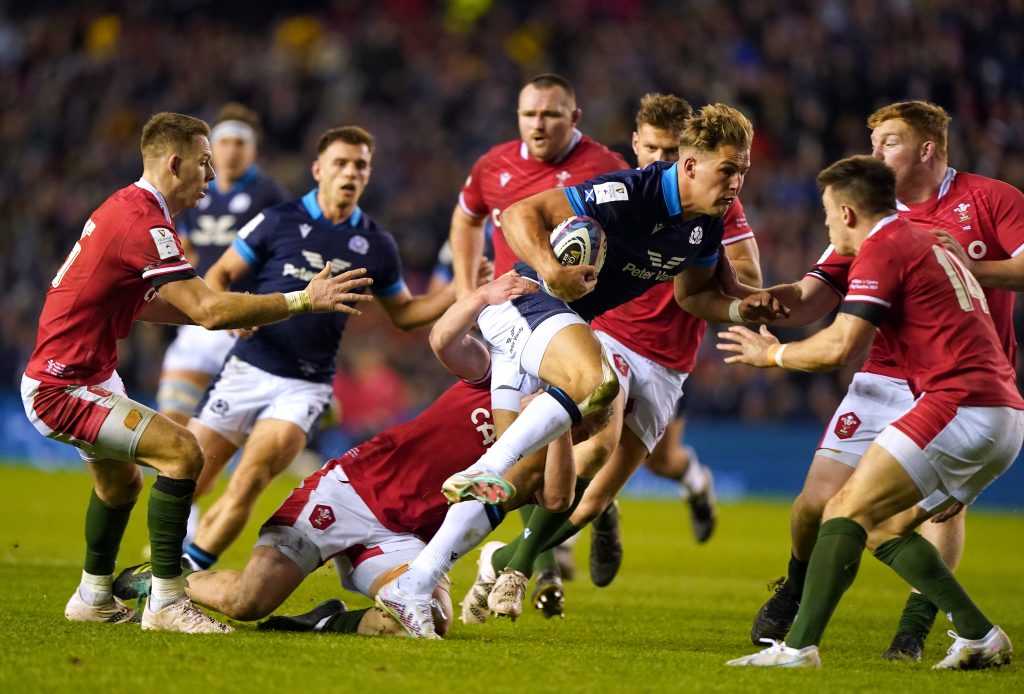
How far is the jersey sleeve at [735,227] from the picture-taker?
791 centimetres

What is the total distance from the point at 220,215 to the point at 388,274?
2.30 meters

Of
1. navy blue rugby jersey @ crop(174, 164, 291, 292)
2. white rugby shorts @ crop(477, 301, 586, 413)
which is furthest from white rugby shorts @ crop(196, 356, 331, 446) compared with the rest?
white rugby shorts @ crop(477, 301, 586, 413)

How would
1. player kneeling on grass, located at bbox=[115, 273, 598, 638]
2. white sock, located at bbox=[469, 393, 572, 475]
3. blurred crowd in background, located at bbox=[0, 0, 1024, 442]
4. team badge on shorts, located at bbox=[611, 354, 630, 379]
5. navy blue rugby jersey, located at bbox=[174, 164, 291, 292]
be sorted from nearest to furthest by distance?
white sock, located at bbox=[469, 393, 572, 475]
player kneeling on grass, located at bbox=[115, 273, 598, 638]
team badge on shorts, located at bbox=[611, 354, 630, 379]
navy blue rugby jersey, located at bbox=[174, 164, 291, 292]
blurred crowd in background, located at bbox=[0, 0, 1024, 442]

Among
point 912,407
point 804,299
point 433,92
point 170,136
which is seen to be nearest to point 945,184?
point 804,299

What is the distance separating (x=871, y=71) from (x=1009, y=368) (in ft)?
48.5

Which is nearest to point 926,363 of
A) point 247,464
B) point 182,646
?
point 182,646

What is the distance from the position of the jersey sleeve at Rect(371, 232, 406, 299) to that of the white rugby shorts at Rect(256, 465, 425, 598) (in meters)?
2.52

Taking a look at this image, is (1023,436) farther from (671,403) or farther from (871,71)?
(871,71)

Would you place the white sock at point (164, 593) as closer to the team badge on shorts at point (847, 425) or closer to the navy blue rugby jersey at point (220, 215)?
the team badge on shorts at point (847, 425)

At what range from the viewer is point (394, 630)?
627cm

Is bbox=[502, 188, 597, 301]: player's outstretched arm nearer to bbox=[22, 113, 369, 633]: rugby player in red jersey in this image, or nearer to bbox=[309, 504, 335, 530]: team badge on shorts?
bbox=[22, 113, 369, 633]: rugby player in red jersey

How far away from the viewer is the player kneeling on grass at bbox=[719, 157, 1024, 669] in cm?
553

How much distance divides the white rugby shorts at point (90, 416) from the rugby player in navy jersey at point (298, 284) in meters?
2.56

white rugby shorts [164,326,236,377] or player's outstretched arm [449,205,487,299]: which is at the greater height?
player's outstretched arm [449,205,487,299]
